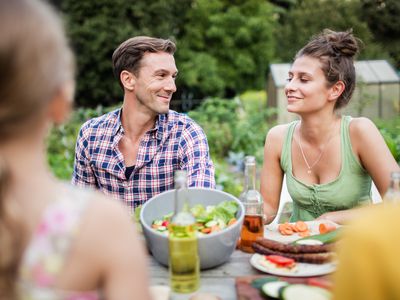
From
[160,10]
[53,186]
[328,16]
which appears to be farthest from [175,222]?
[328,16]

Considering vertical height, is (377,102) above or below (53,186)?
below

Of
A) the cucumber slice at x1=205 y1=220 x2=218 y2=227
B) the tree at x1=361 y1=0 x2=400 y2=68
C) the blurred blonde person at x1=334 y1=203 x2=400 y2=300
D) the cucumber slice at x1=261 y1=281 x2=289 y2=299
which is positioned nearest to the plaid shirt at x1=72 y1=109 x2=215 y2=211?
the cucumber slice at x1=205 y1=220 x2=218 y2=227

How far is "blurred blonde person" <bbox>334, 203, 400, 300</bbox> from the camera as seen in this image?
0.76 m

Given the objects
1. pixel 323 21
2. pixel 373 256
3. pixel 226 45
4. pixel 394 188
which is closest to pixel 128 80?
pixel 394 188

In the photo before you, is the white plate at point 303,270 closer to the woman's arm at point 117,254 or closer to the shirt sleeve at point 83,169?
the woman's arm at point 117,254

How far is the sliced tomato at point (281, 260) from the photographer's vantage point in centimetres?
167

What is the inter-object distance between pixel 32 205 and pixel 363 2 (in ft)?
61.0

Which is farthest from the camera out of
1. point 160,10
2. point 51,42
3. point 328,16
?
point 328,16

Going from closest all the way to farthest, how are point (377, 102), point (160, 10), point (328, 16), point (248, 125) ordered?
point (248, 125) → point (377, 102) → point (160, 10) → point (328, 16)

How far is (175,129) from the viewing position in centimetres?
284

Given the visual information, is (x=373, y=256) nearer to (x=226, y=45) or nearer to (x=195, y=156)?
(x=195, y=156)

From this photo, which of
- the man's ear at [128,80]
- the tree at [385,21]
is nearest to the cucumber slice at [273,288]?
the man's ear at [128,80]

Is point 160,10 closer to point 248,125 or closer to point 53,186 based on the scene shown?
point 248,125

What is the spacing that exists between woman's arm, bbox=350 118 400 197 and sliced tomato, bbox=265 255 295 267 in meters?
0.98
